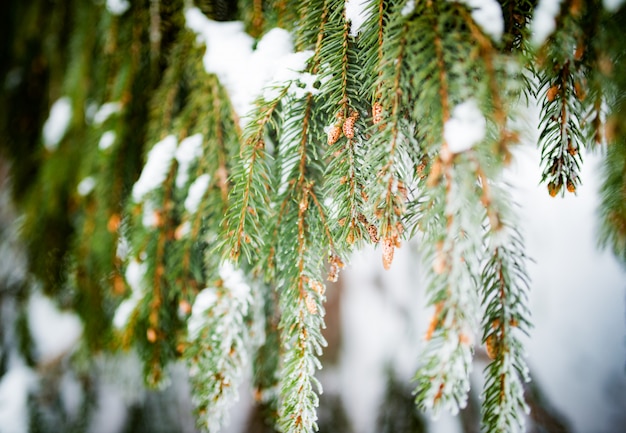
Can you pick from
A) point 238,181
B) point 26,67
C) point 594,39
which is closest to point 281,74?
point 238,181

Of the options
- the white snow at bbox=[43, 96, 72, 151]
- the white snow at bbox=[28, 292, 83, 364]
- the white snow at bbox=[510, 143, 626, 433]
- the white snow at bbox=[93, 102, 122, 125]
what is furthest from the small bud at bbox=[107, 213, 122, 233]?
the white snow at bbox=[510, 143, 626, 433]

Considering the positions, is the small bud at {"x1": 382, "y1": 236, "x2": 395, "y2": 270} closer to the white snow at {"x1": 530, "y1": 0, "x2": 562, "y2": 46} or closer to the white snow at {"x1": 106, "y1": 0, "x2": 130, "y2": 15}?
the white snow at {"x1": 530, "y1": 0, "x2": 562, "y2": 46}

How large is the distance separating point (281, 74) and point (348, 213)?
25cm

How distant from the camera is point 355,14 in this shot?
1.68 ft

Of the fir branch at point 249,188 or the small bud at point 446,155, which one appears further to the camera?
the fir branch at point 249,188

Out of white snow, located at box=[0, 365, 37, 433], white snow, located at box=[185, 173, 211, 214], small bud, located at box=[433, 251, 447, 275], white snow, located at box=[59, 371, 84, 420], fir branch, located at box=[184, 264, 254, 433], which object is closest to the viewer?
small bud, located at box=[433, 251, 447, 275]

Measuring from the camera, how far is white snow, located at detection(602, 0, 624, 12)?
0.40 metres

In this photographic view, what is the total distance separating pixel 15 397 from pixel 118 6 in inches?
48.0

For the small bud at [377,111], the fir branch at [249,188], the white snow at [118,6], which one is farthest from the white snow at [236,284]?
the white snow at [118,6]

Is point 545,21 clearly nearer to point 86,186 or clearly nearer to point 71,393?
point 86,186

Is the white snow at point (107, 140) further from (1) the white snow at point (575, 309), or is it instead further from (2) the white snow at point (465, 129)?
(1) the white snow at point (575, 309)

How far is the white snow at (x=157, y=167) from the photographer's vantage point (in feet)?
2.52

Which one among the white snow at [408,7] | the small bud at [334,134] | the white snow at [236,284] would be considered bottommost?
the white snow at [236,284]

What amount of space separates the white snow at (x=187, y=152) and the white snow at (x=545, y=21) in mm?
612
